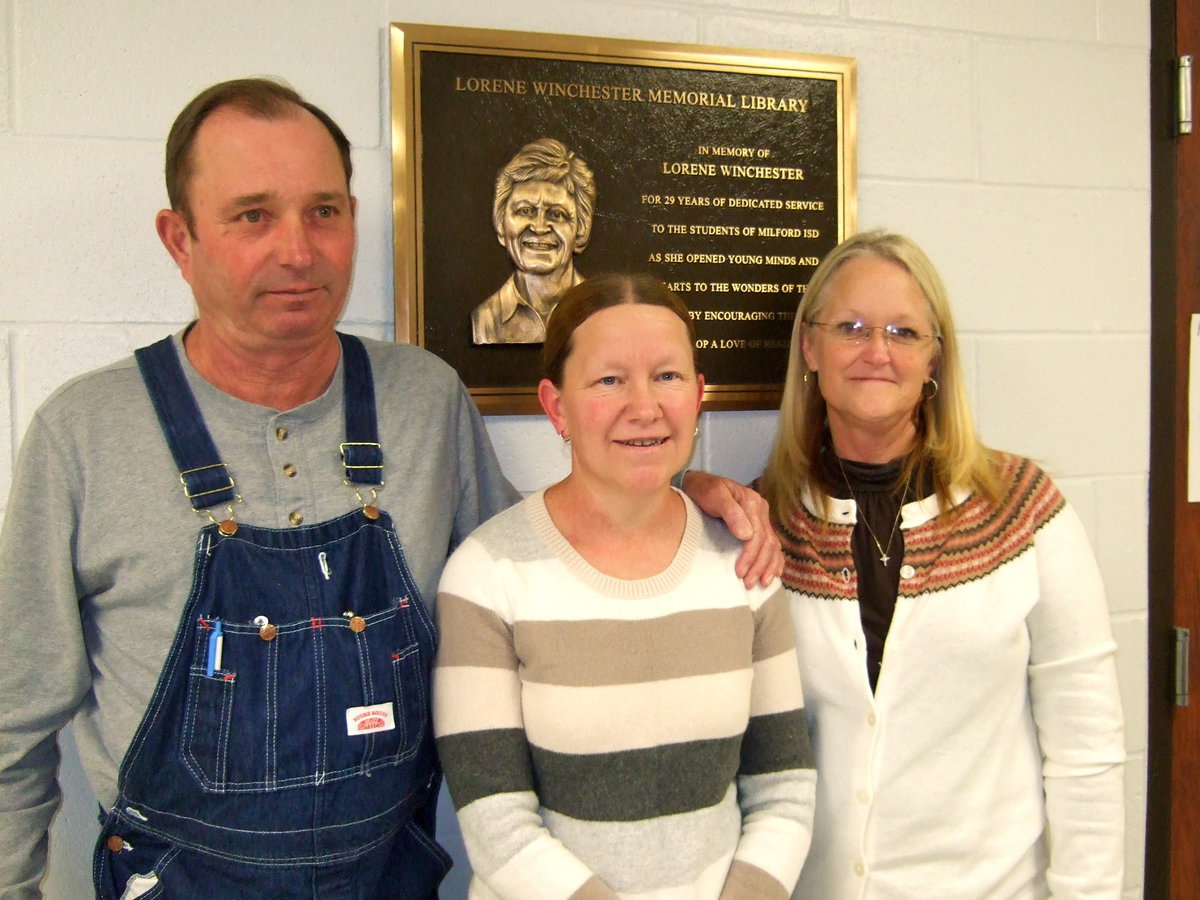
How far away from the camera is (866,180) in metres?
1.83

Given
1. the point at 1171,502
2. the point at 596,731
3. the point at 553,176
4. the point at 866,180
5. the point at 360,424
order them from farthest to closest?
the point at 1171,502 → the point at 866,180 → the point at 553,176 → the point at 360,424 → the point at 596,731

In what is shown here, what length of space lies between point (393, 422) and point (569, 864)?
66 centimetres

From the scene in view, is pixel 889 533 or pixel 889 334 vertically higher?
pixel 889 334

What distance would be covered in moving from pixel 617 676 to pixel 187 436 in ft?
2.17

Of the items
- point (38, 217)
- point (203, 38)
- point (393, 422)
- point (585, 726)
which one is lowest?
point (585, 726)

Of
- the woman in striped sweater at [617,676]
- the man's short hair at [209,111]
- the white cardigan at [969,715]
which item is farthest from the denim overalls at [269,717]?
the white cardigan at [969,715]

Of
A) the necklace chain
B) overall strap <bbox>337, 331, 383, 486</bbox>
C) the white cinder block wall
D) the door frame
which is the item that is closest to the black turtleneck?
the necklace chain

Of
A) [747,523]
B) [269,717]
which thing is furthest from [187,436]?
[747,523]

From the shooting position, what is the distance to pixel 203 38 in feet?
4.91

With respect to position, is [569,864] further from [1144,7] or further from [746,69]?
[1144,7]

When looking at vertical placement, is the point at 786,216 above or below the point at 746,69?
below

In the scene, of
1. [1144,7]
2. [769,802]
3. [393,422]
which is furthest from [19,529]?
[1144,7]

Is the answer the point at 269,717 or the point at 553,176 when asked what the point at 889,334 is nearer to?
the point at 553,176

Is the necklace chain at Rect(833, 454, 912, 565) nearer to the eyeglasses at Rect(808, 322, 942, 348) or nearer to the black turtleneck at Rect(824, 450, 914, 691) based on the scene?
the black turtleneck at Rect(824, 450, 914, 691)
